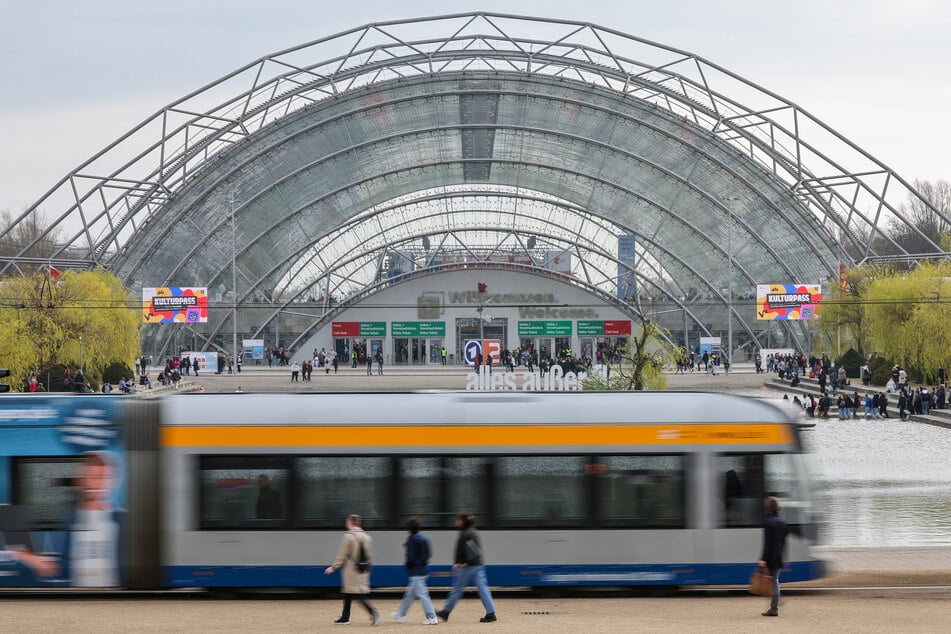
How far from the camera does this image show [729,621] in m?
14.6

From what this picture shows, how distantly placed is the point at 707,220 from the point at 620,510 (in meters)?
73.0

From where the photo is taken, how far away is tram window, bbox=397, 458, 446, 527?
1670 centimetres

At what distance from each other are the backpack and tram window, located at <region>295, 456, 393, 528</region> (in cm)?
227

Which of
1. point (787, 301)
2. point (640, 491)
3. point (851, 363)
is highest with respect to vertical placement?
point (787, 301)

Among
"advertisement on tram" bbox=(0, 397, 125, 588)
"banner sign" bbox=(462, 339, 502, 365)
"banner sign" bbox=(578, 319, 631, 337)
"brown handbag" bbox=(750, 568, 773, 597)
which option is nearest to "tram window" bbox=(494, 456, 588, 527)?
"brown handbag" bbox=(750, 568, 773, 597)

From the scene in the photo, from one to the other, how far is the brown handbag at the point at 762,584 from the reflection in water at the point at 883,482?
2.68m

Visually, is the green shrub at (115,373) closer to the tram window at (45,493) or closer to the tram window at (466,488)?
the tram window at (45,493)

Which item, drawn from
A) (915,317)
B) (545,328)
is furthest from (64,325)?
(545,328)

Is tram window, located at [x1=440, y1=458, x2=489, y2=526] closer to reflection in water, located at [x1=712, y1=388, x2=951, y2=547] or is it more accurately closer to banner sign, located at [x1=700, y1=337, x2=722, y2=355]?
reflection in water, located at [x1=712, y1=388, x2=951, y2=547]

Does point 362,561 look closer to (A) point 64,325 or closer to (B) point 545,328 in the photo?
(A) point 64,325

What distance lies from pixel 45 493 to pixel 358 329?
82109 millimetres

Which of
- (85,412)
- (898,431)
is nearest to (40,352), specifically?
(898,431)

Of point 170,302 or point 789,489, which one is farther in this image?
point 170,302

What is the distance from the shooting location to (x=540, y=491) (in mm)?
16797
